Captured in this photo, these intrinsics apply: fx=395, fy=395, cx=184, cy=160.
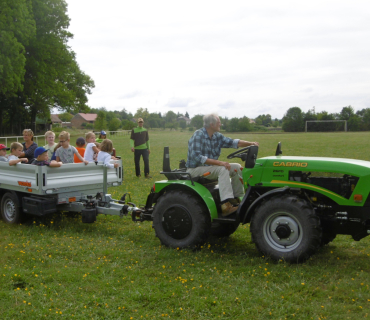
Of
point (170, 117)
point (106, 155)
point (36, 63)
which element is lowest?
point (106, 155)

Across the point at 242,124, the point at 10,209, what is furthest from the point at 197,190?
the point at 242,124

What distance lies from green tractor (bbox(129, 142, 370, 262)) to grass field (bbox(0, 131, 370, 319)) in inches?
11.7

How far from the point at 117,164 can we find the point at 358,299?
16.4 feet

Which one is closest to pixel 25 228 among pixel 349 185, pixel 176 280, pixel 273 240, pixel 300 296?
pixel 176 280

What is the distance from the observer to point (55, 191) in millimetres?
6480

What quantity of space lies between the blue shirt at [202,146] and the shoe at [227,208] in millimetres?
645

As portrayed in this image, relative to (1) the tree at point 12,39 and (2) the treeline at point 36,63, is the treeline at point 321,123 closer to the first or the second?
(2) the treeline at point 36,63

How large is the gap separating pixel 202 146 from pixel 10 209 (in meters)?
3.90

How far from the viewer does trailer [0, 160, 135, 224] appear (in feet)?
20.9

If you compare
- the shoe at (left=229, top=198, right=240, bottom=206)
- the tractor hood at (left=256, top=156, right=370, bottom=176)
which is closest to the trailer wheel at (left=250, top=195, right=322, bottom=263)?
the tractor hood at (left=256, top=156, right=370, bottom=176)

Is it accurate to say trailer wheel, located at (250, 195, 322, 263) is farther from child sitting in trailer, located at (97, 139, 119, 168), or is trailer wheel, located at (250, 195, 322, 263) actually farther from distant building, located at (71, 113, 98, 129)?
distant building, located at (71, 113, 98, 129)

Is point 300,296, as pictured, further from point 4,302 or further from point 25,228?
point 25,228

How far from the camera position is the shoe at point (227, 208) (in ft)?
17.4

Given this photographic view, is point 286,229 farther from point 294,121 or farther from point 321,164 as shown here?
point 294,121
